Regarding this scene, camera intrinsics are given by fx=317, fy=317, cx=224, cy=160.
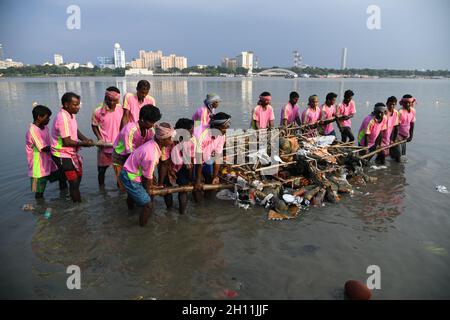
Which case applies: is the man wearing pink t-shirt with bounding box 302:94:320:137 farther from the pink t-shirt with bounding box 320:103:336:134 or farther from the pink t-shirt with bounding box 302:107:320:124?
the pink t-shirt with bounding box 320:103:336:134

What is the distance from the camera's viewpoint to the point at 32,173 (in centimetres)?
625

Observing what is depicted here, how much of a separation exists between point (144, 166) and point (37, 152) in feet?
9.65

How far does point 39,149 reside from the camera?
6.18m

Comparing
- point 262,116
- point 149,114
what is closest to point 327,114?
point 262,116

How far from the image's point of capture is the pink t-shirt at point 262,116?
339 inches

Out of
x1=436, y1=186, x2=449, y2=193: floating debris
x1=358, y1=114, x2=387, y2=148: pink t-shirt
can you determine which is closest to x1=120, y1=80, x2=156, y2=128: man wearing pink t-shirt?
x1=358, y1=114, x2=387, y2=148: pink t-shirt

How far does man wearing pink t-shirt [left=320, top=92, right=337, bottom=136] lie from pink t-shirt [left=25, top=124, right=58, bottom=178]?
7.03 meters

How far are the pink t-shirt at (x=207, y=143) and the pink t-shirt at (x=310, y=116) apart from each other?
4.38m

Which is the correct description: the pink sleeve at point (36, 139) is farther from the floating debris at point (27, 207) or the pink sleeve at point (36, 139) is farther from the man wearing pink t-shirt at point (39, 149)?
the floating debris at point (27, 207)

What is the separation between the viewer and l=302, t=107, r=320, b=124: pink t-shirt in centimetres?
928

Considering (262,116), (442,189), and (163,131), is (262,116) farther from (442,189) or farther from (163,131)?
(442,189)

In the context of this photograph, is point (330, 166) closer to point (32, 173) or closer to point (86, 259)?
point (86, 259)
